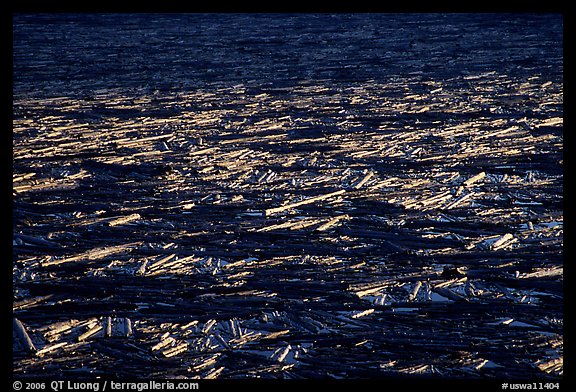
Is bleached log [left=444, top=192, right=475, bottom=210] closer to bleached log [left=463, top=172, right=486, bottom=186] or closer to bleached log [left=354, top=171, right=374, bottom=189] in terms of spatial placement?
bleached log [left=463, top=172, right=486, bottom=186]

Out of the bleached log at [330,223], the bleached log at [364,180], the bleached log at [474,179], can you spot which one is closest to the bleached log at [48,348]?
the bleached log at [330,223]

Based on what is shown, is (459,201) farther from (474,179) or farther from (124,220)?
(124,220)

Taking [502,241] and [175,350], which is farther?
[502,241]

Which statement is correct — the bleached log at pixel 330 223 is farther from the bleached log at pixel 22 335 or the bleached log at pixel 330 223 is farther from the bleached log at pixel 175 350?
the bleached log at pixel 22 335

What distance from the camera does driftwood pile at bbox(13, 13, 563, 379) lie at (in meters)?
3.32

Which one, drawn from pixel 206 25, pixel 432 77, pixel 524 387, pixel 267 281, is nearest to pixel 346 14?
pixel 206 25

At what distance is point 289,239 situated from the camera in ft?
14.5

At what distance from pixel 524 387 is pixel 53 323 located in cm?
206

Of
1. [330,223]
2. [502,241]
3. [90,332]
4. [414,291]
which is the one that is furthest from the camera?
[330,223]

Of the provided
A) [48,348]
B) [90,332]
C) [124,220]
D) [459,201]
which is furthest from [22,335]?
[459,201]

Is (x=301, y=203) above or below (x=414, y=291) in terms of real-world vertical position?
above

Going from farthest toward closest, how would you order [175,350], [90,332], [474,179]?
[474,179] < [90,332] < [175,350]

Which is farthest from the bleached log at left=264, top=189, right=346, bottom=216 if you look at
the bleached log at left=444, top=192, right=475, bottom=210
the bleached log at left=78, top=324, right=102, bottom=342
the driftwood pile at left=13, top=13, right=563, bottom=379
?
the bleached log at left=78, top=324, right=102, bottom=342

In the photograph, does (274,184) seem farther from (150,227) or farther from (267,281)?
(267,281)
